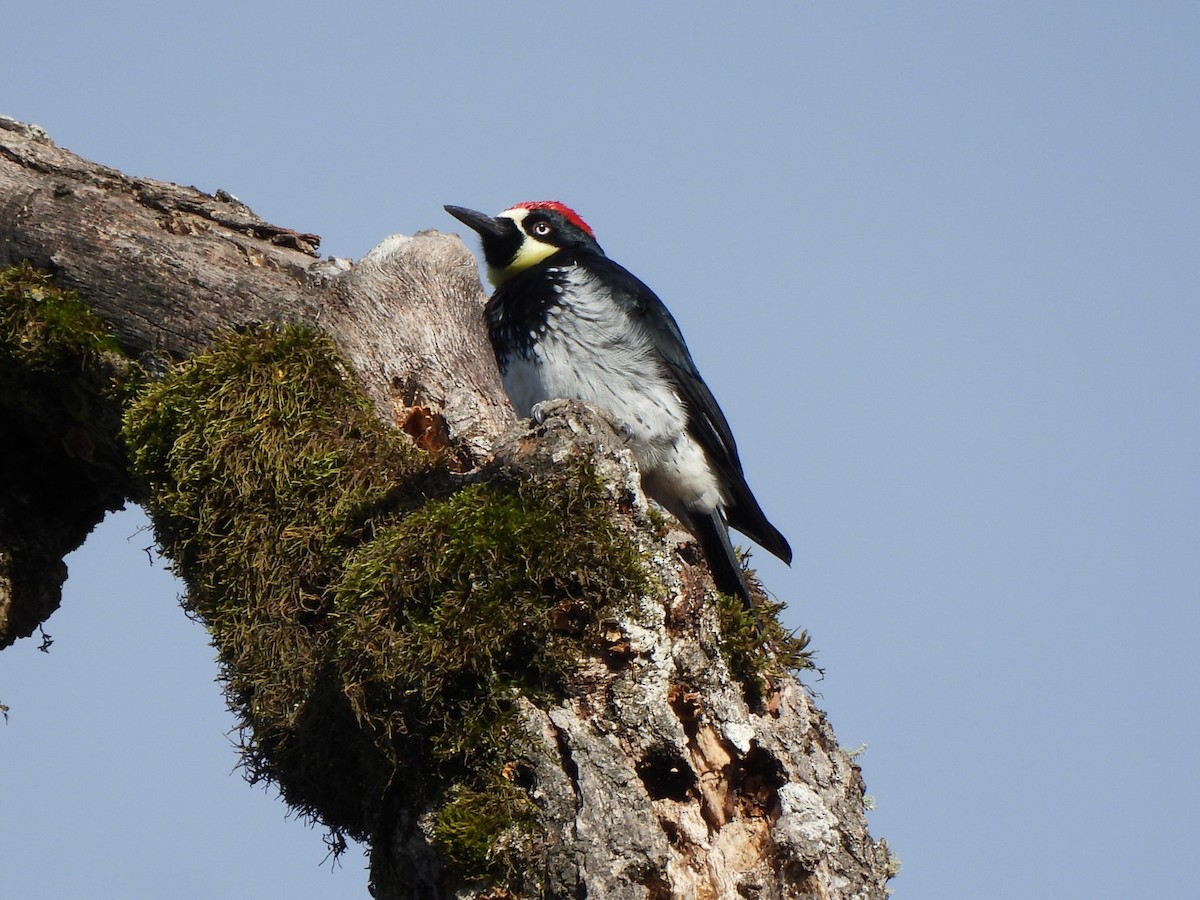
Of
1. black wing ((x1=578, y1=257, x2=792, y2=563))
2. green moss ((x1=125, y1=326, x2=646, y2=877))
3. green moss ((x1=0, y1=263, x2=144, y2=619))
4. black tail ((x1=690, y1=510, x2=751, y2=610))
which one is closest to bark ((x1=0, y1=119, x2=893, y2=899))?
green moss ((x1=0, y1=263, x2=144, y2=619))

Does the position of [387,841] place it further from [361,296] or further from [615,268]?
[615,268]

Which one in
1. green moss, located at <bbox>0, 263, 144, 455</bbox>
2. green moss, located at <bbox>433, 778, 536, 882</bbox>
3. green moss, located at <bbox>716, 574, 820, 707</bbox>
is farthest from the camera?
green moss, located at <bbox>0, 263, 144, 455</bbox>

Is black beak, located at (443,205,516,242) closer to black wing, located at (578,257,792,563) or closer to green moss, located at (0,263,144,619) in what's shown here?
black wing, located at (578,257,792,563)

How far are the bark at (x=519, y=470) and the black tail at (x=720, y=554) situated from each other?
0.90 feet

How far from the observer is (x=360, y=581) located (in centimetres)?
365

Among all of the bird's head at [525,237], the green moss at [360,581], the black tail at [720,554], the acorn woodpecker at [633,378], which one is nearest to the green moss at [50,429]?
the green moss at [360,581]

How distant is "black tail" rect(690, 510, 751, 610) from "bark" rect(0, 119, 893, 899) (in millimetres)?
275

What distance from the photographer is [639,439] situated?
4.99 metres

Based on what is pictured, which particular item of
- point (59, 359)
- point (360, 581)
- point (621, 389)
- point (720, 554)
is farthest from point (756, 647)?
point (59, 359)

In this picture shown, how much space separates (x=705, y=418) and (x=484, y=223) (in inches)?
61.5

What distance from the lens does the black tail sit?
4340 mm

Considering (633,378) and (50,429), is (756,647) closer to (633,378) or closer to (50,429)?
(633,378)

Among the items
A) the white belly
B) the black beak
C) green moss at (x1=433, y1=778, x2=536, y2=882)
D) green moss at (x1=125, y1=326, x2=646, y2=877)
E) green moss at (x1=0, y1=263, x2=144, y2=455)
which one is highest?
the black beak

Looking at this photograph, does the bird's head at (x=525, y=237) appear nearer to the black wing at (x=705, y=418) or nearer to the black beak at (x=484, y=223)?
the black beak at (x=484, y=223)
